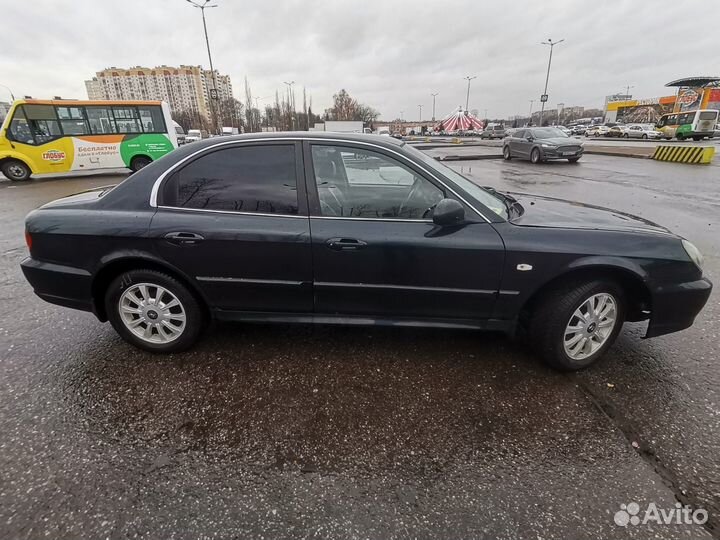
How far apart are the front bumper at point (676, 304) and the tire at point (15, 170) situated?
17847 mm

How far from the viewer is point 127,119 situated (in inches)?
539

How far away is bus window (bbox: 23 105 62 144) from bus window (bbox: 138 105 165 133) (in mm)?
2678

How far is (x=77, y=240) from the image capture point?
272 cm

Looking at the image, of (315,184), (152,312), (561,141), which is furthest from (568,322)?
(561,141)

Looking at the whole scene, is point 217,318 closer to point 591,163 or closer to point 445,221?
point 445,221

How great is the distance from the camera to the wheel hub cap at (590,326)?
2.62 metres

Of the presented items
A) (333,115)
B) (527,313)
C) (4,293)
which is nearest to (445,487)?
(527,313)

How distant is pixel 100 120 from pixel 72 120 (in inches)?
33.5

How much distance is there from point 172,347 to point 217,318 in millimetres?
421

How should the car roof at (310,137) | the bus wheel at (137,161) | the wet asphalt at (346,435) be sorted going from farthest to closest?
1. the bus wheel at (137,161)
2. the car roof at (310,137)
3. the wet asphalt at (346,435)

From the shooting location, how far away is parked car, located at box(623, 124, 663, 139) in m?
38.0

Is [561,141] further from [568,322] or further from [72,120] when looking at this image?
[72,120]

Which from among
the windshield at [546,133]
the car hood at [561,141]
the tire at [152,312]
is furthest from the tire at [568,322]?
the windshield at [546,133]

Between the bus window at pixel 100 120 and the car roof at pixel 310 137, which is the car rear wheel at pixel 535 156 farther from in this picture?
the bus window at pixel 100 120
